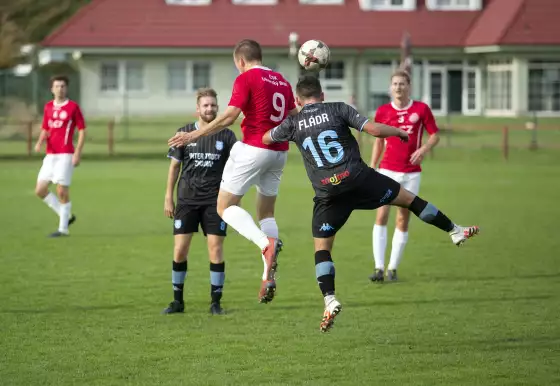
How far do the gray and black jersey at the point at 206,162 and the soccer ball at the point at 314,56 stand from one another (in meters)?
1.17

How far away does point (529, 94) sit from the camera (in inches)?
1961

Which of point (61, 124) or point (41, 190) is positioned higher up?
point (61, 124)

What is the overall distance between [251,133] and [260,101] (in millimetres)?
297

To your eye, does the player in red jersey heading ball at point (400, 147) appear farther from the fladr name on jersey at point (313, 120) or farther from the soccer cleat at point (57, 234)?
the soccer cleat at point (57, 234)

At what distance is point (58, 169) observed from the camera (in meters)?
16.8

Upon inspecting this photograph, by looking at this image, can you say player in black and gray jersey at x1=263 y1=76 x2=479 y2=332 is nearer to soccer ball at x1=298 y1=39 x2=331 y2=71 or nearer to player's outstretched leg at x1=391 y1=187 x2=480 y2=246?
player's outstretched leg at x1=391 y1=187 x2=480 y2=246

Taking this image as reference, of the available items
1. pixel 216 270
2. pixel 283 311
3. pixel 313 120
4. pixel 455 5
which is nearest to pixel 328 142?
pixel 313 120

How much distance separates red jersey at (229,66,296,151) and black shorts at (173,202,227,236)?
0.94 meters

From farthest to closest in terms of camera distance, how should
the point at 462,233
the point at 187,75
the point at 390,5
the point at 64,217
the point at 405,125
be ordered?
the point at 390,5, the point at 187,75, the point at 64,217, the point at 405,125, the point at 462,233

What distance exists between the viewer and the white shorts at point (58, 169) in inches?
660

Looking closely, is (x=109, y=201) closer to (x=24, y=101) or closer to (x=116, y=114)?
(x=24, y=101)

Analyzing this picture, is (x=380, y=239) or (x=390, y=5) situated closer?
(x=380, y=239)

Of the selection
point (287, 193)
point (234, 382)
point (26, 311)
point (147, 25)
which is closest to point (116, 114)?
point (147, 25)

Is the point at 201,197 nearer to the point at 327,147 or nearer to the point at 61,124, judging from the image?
the point at 327,147
